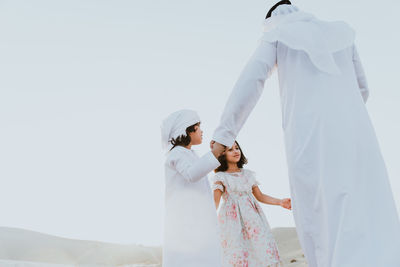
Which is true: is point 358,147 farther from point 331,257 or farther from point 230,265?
point 230,265

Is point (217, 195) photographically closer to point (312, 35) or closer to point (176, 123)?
point (176, 123)

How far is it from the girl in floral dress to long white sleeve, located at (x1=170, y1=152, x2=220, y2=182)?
1641 mm

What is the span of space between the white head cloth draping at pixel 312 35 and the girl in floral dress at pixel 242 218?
2.66 metres

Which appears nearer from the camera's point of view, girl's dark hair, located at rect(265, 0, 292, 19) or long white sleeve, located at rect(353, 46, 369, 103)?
long white sleeve, located at rect(353, 46, 369, 103)

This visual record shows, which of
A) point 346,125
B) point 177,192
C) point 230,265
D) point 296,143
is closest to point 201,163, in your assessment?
point 177,192

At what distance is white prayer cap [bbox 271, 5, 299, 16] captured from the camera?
3.19 meters

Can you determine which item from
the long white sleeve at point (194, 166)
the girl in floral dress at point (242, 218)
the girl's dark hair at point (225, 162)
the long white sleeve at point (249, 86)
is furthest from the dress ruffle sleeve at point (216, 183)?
the long white sleeve at point (249, 86)

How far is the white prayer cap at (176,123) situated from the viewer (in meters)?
4.22

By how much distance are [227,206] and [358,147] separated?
297cm

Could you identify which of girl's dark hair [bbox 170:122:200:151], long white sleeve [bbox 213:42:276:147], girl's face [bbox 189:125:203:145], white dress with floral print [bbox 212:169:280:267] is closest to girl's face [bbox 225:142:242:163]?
white dress with floral print [bbox 212:169:280:267]

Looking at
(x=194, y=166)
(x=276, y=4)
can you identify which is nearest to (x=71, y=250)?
(x=194, y=166)

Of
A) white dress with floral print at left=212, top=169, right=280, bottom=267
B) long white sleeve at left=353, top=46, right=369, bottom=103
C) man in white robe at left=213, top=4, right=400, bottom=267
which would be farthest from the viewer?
white dress with floral print at left=212, top=169, right=280, bottom=267

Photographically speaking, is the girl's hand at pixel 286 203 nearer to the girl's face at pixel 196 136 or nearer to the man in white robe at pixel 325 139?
the girl's face at pixel 196 136

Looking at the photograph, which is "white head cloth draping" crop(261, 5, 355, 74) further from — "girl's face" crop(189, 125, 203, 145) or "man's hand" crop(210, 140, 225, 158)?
"girl's face" crop(189, 125, 203, 145)
